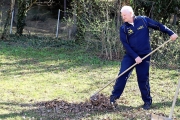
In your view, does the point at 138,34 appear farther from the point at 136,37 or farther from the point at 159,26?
the point at 159,26

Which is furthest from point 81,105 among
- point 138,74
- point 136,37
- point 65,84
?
point 65,84

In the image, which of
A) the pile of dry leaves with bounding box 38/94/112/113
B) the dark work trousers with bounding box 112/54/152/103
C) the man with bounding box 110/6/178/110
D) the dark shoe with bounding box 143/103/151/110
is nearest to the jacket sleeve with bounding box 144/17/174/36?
the man with bounding box 110/6/178/110

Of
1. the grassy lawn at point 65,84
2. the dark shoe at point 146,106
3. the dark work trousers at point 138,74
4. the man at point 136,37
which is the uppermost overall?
the man at point 136,37

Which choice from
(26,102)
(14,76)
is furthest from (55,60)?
(26,102)

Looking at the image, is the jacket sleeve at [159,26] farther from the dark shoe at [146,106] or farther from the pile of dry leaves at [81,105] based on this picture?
the pile of dry leaves at [81,105]

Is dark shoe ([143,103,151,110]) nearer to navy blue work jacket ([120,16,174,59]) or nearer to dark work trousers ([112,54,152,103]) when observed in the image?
dark work trousers ([112,54,152,103])

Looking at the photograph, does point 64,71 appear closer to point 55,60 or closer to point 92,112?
point 55,60

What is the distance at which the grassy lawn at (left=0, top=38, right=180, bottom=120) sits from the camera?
590 cm

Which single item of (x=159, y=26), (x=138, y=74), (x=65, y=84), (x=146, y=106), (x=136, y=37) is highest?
(x=159, y=26)

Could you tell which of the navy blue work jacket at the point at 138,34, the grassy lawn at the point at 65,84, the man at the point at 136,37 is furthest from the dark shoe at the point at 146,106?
the navy blue work jacket at the point at 138,34

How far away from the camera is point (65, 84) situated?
829 cm

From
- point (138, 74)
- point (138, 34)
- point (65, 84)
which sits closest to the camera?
point (138, 34)

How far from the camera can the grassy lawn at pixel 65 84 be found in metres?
5.90

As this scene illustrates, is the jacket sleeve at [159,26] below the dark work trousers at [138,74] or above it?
above
